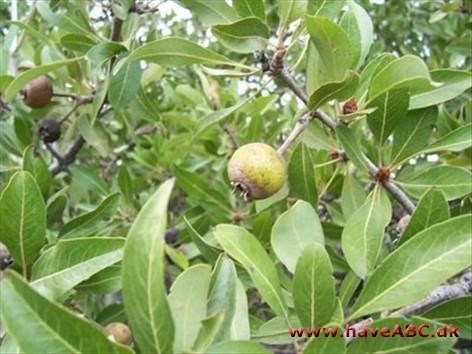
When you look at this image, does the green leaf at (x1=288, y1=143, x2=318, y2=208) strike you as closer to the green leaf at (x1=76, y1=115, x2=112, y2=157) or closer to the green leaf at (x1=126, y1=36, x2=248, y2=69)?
the green leaf at (x1=126, y1=36, x2=248, y2=69)

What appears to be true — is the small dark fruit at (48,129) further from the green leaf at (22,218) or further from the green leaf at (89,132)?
the green leaf at (22,218)

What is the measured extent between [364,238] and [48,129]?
1144 millimetres

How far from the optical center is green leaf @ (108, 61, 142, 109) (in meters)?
1.50

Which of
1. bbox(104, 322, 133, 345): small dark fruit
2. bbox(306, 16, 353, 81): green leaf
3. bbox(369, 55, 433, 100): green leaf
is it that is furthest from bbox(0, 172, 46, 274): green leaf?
bbox(369, 55, 433, 100): green leaf

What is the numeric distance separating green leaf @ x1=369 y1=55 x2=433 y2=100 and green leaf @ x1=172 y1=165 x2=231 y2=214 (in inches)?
31.3

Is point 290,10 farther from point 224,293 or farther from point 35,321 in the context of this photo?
point 35,321

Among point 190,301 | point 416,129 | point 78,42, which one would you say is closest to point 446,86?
point 416,129

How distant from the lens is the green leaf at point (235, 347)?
2.31ft

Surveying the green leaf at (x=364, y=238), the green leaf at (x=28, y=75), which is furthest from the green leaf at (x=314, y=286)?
the green leaf at (x=28, y=75)

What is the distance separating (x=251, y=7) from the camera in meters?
1.13

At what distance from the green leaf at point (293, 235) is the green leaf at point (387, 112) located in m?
0.24

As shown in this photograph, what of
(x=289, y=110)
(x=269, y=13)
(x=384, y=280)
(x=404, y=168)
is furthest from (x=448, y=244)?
(x=269, y=13)

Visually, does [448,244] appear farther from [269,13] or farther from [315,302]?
[269,13]

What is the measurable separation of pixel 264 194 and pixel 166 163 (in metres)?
1.28
